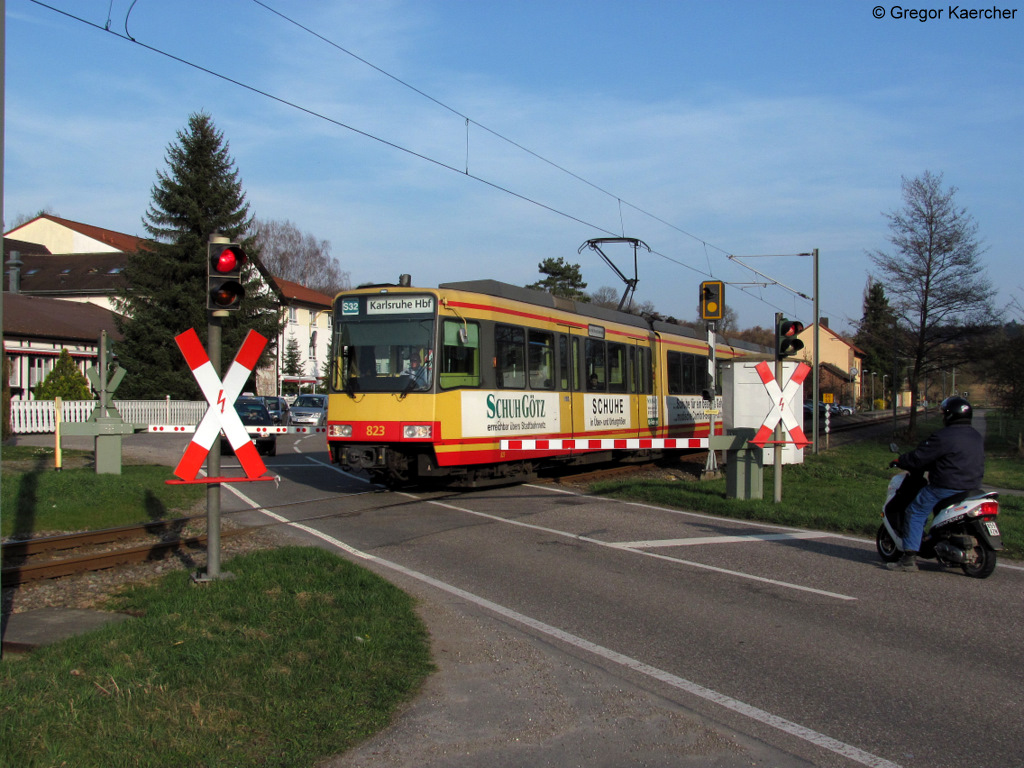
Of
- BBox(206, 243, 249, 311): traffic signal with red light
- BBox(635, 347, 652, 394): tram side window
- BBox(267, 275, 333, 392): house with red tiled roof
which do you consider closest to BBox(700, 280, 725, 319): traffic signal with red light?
BBox(635, 347, 652, 394): tram side window

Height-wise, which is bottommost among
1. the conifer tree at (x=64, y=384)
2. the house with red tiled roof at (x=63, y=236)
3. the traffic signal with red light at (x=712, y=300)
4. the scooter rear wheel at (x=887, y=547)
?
the scooter rear wheel at (x=887, y=547)

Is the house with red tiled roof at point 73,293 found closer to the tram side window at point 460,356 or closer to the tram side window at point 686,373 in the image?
the tram side window at point 686,373

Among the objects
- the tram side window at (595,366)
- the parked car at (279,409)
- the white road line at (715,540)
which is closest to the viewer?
the white road line at (715,540)

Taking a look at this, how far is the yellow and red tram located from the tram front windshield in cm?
2

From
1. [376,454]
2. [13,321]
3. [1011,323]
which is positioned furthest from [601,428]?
[13,321]

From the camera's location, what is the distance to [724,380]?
1831 centimetres

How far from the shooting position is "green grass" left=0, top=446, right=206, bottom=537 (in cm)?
1141

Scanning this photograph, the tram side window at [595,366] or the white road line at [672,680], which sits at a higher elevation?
the tram side window at [595,366]

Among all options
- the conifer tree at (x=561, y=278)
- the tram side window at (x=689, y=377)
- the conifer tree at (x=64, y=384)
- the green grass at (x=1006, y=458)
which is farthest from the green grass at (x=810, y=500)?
the conifer tree at (x=561, y=278)

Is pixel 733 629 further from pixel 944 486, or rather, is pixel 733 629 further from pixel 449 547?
pixel 449 547

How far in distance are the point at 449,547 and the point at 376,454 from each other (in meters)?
4.02

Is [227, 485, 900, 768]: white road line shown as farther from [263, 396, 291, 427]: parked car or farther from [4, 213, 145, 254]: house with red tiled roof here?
[4, 213, 145, 254]: house with red tiled roof

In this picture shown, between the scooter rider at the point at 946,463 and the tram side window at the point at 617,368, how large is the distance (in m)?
9.68

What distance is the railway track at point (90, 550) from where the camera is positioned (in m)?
8.29
